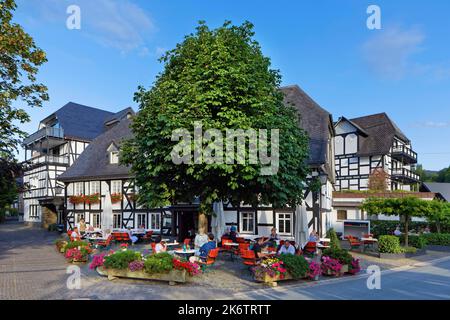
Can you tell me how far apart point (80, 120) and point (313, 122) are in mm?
29371

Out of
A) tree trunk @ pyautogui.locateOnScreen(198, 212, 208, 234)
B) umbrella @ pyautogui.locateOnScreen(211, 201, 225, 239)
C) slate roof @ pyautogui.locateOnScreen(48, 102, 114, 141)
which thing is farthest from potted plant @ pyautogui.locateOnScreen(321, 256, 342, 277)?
slate roof @ pyautogui.locateOnScreen(48, 102, 114, 141)

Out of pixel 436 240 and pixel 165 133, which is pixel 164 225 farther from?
pixel 436 240

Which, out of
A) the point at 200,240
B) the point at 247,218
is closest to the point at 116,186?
the point at 247,218

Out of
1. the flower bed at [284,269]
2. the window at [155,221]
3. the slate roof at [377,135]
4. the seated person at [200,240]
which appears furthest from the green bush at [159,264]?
the slate roof at [377,135]

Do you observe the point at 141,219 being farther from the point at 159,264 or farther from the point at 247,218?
the point at 159,264

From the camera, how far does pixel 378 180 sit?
120 ft

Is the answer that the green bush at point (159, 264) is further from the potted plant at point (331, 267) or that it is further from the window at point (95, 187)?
the window at point (95, 187)

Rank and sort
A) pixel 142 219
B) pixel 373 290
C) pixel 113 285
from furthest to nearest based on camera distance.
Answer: pixel 142 219 < pixel 113 285 < pixel 373 290

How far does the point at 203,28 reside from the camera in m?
14.6

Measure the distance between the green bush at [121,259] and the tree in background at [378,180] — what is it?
29.9 meters

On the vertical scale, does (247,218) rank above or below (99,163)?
below
